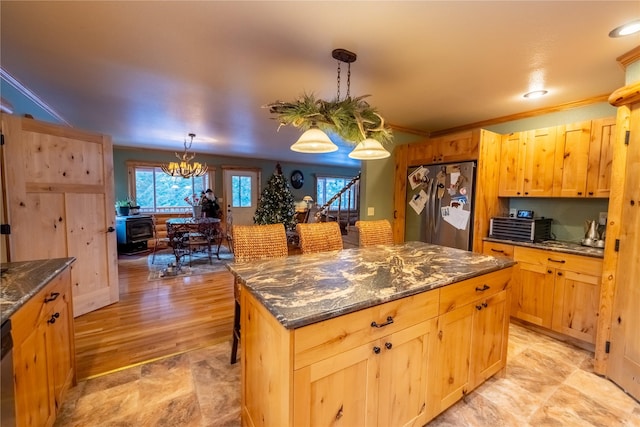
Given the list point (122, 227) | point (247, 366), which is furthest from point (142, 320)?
point (122, 227)

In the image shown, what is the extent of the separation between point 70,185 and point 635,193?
4.86 metres

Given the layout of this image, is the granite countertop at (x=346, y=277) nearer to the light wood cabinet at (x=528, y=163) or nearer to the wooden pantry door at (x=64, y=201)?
the light wood cabinet at (x=528, y=163)

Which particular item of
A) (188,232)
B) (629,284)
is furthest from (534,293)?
(188,232)

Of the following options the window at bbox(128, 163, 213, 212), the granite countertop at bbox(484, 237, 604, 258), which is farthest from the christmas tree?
the granite countertop at bbox(484, 237, 604, 258)

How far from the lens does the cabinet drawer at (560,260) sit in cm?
239

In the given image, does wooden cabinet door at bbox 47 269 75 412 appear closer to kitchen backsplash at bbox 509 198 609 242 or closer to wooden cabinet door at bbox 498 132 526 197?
wooden cabinet door at bbox 498 132 526 197

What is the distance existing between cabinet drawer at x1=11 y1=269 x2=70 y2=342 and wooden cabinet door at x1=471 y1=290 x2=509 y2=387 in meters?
2.31

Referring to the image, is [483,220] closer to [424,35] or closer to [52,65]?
[424,35]

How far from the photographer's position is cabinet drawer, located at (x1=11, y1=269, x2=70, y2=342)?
1163 millimetres

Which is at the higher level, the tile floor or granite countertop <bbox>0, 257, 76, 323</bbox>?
granite countertop <bbox>0, 257, 76, 323</bbox>

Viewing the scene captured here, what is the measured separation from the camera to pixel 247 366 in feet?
4.92

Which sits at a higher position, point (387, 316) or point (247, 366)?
point (387, 316)

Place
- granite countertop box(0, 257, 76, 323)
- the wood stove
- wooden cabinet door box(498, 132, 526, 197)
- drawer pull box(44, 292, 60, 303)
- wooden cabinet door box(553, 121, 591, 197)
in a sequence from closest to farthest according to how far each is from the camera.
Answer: granite countertop box(0, 257, 76, 323) → drawer pull box(44, 292, 60, 303) → wooden cabinet door box(553, 121, 591, 197) → wooden cabinet door box(498, 132, 526, 197) → the wood stove

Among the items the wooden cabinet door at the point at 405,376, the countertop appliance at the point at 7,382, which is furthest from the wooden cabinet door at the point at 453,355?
the countertop appliance at the point at 7,382
